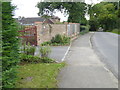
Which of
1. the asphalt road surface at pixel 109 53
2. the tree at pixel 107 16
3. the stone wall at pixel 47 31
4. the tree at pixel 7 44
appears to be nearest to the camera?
the tree at pixel 7 44

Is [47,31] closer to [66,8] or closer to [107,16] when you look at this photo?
[66,8]

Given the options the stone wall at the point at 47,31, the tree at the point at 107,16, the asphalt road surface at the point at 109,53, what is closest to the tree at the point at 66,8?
the stone wall at the point at 47,31

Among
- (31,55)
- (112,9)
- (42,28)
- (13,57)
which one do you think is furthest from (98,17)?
A: (13,57)

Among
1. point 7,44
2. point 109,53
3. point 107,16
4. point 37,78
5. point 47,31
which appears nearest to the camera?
point 7,44

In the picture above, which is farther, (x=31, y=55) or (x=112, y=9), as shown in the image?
(x=112, y=9)

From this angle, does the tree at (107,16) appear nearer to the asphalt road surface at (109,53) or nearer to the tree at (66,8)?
the tree at (66,8)

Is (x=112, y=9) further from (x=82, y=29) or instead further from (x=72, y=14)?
(x=72, y=14)

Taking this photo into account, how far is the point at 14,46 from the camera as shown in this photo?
3709 millimetres

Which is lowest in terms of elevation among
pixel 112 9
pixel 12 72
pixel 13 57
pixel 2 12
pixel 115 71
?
pixel 115 71

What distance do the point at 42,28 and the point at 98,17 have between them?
3986 centimetres

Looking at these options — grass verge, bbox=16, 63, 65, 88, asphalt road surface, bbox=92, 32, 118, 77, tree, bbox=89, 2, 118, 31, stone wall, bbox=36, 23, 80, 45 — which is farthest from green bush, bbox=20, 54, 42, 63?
tree, bbox=89, 2, 118, 31

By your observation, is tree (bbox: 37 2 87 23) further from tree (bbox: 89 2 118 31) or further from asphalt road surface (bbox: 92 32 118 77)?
tree (bbox: 89 2 118 31)

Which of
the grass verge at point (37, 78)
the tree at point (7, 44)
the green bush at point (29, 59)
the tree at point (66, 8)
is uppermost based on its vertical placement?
the tree at point (66, 8)

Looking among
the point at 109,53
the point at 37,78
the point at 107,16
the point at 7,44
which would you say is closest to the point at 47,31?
the point at 109,53
